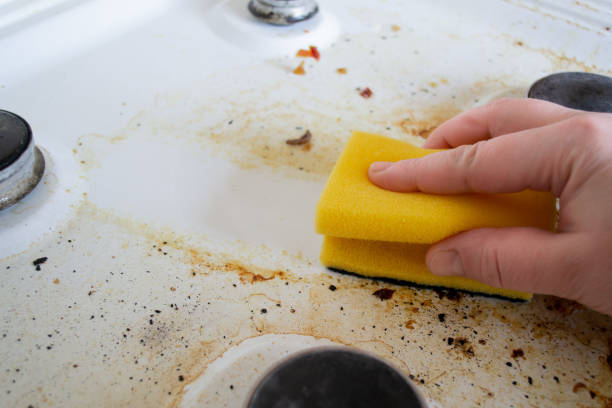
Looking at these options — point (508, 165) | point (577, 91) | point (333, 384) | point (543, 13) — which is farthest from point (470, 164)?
point (543, 13)

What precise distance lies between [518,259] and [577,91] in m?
0.39

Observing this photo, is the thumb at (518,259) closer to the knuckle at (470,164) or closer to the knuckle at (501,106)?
the knuckle at (470,164)

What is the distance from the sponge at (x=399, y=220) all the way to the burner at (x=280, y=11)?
0.40m

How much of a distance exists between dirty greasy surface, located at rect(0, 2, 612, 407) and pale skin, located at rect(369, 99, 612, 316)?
0.07 meters

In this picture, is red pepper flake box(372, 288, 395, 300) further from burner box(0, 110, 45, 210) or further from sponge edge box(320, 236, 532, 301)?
burner box(0, 110, 45, 210)

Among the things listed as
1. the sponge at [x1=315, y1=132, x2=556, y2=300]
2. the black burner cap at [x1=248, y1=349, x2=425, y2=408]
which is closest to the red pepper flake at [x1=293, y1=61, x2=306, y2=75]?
the sponge at [x1=315, y1=132, x2=556, y2=300]

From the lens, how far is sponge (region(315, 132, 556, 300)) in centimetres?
46

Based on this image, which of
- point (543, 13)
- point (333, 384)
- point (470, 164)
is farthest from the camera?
point (543, 13)

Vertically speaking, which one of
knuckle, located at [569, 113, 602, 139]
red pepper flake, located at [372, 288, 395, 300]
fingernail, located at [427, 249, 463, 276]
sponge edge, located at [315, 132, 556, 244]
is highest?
knuckle, located at [569, 113, 602, 139]

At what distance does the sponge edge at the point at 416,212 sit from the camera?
1.50ft

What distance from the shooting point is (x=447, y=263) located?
47 centimetres

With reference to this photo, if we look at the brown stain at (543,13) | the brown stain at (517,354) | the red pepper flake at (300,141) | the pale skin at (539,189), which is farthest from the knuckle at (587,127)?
the brown stain at (543,13)

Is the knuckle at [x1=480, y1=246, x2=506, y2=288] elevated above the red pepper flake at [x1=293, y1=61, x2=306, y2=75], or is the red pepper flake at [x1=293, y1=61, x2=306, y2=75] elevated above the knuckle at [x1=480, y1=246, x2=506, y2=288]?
the knuckle at [x1=480, y1=246, x2=506, y2=288]

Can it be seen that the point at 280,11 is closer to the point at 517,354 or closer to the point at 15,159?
the point at 15,159
